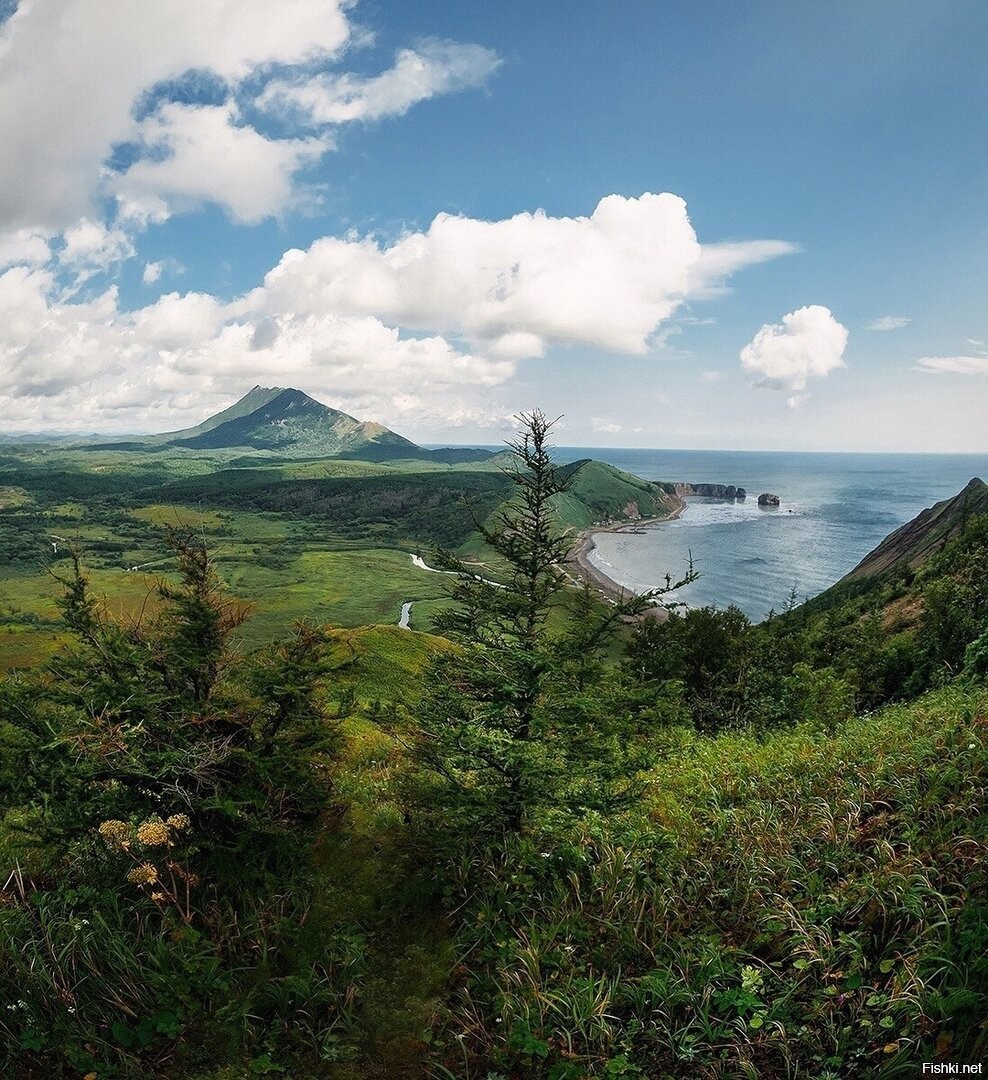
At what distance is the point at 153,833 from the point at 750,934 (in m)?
7.13

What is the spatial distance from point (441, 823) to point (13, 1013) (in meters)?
5.37

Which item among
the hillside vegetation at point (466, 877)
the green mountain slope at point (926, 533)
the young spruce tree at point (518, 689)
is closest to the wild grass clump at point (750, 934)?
the hillside vegetation at point (466, 877)

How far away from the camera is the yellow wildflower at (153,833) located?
693 cm

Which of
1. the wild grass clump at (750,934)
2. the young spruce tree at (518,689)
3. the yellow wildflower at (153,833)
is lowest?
the wild grass clump at (750,934)

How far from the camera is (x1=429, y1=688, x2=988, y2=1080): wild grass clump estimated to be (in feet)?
A: 17.8

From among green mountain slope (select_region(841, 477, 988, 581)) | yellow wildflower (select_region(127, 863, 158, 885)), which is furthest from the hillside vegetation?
green mountain slope (select_region(841, 477, 988, 581))

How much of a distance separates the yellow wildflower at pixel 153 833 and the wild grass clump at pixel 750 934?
3.97m

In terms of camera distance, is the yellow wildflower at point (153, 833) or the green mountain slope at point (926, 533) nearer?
the yellow wildflower at point (153, 833)

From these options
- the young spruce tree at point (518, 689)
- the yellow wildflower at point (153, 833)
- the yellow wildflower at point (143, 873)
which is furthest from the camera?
the young spruce tree at point (518, 689)

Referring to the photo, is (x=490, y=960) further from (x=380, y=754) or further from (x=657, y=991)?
(x=380, y=754)

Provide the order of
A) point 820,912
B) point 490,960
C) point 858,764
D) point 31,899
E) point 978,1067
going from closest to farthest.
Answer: point 978,1067 → point 820,912 → point 490,960 → point 31,899 → point 858,764

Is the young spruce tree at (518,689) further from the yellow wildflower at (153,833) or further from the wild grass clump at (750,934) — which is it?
the yellow wildflower at (153,833)

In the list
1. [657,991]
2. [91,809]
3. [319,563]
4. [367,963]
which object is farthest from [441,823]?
[319,563]

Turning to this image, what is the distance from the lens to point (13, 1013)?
22.1 feet
